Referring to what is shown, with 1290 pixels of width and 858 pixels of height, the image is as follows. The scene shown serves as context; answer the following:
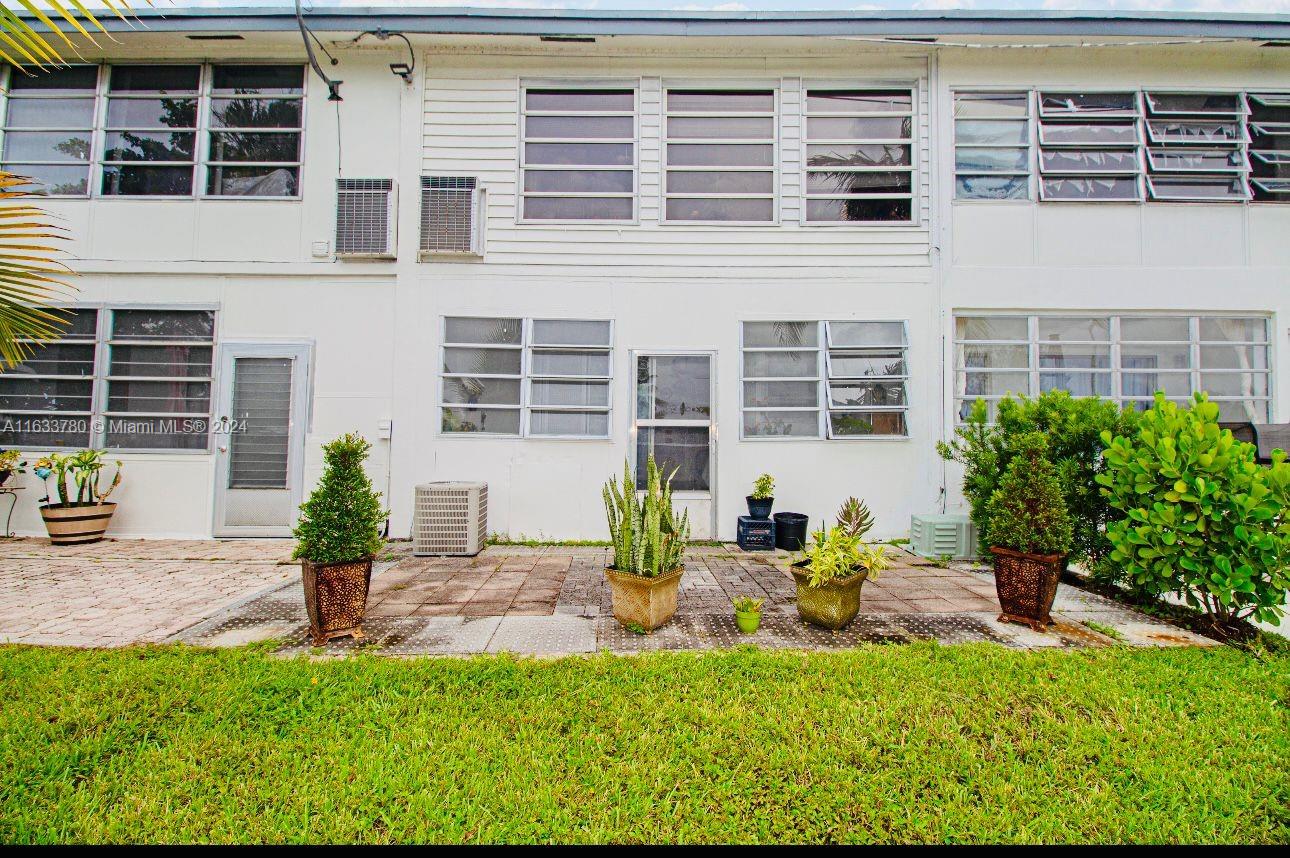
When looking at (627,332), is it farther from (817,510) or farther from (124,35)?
(124,35)

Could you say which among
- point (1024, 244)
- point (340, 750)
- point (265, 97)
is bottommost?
point (340, 750)

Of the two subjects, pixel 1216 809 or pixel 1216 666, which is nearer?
pixel 1216 809

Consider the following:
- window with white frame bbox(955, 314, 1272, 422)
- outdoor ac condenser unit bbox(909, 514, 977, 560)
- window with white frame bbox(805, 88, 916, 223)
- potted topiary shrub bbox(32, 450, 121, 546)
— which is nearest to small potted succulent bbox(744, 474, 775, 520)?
outdoor ac condenser unit bbox(909, 514, 977, 560)

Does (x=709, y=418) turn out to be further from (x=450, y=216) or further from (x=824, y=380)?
(x=450, y=216)

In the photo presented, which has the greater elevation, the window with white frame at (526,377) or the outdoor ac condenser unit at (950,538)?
the window with white frame at (526,377)

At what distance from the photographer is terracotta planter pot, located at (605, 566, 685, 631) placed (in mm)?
3590

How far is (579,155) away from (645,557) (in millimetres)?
5454

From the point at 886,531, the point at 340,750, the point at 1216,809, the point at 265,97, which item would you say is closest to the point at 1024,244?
the point at 886,531

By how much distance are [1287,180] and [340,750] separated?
1123 centimetres

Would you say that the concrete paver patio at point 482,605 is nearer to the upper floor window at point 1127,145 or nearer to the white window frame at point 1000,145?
the white window frame at point 1000,145

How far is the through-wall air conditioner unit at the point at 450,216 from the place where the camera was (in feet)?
21.8

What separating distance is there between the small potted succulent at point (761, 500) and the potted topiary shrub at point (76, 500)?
742 cm

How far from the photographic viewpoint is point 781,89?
6875mm

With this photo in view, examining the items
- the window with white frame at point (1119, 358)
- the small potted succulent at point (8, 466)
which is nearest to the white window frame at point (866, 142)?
the window with white frame at point (1119, 358)
